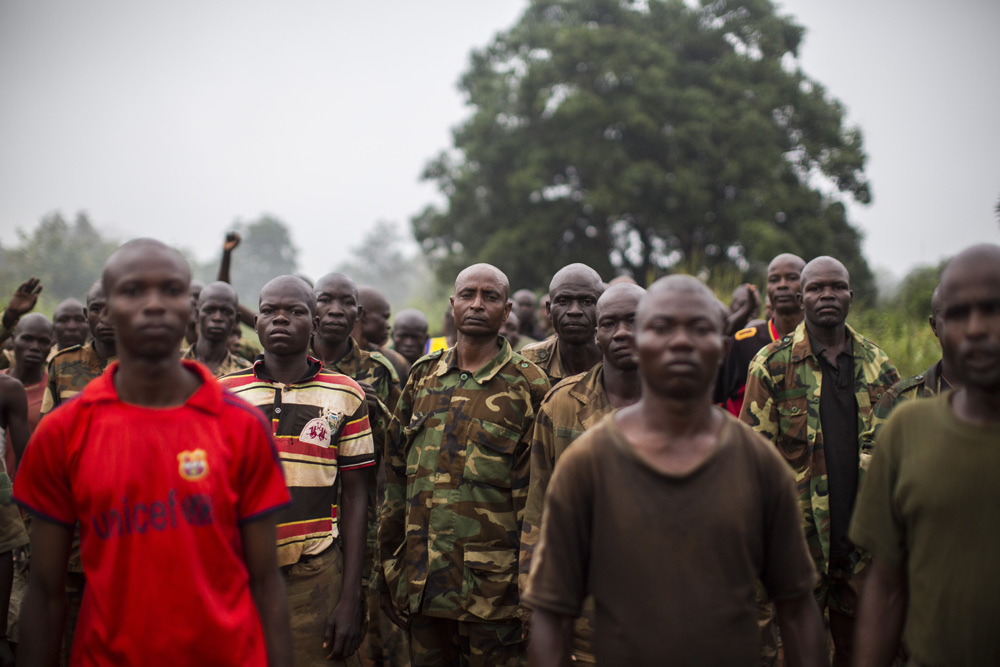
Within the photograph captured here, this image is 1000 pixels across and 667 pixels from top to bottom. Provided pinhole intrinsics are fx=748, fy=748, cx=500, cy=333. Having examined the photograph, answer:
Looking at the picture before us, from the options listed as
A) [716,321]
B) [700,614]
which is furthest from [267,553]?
[716,321]

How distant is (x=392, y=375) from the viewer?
5.66m

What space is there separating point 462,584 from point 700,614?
207 cm

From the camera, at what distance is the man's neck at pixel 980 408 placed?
2.31 metres

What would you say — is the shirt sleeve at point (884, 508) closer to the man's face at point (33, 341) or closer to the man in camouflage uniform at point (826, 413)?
the man in camouflage uniform at point (826, 413)

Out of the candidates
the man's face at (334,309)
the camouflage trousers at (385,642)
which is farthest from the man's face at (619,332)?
the camouflage trousers at (385,642)

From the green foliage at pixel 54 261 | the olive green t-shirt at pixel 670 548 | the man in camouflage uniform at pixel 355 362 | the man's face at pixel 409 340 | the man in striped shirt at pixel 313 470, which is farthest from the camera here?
the green foliage at pixel 54 261

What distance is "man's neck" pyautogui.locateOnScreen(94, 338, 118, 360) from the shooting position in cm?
516

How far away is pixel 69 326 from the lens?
23.0ft

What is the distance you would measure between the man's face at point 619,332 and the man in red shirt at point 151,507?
6.31 feet

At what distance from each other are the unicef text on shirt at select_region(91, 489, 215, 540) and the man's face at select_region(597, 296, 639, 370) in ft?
7.18

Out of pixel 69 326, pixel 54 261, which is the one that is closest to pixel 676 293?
pixel 69 326

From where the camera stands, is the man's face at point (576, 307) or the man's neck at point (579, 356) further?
the man's neck at point (579, 356)

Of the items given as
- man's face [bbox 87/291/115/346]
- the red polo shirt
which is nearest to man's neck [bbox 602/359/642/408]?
the red polo shirt

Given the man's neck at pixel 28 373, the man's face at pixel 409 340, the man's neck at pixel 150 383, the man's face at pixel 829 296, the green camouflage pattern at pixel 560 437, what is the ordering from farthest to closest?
the man's face at pixel 409 340, the man's neck at pixel 28 373, the man's face at pixel 829 296, the green camouflage pattern at pixel 560 437, the man's neck at pixel 150 383
